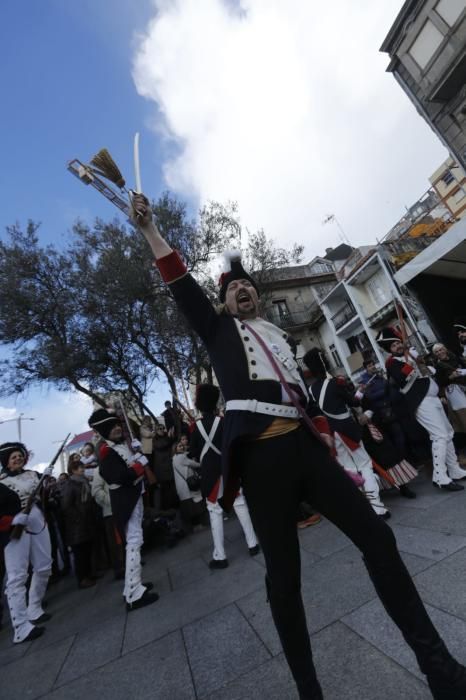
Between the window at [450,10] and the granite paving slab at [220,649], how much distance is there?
18.9 m

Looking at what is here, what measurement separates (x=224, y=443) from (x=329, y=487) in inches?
21.3

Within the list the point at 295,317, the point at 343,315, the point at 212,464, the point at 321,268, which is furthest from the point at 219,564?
the point at 321,268

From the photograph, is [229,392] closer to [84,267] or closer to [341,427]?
[341,427]

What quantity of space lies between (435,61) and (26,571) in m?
19.5

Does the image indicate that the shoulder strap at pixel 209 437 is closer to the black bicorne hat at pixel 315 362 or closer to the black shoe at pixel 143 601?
the black bicorne hat at pixel 315 362

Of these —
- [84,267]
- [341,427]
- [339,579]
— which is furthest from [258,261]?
[339,579]

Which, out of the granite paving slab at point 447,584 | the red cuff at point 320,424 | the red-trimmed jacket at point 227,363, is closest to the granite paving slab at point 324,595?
the granite paving slab at point 447,584

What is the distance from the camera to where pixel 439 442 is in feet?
15.3

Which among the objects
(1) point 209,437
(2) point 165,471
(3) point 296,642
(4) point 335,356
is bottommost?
(3) point 296,642

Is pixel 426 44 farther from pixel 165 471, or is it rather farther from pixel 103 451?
pixel 103 451

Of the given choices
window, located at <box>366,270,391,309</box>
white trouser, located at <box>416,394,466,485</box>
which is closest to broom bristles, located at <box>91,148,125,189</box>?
white trouser, located at <box>416,394,466,485</box>

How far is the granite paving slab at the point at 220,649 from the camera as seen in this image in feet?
7.02

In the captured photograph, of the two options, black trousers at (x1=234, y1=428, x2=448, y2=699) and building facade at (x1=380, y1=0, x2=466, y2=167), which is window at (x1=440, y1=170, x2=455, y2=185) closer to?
building facade at (x1=380, y1=0, x2=466, y2=167)

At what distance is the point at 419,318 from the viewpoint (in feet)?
56.9
